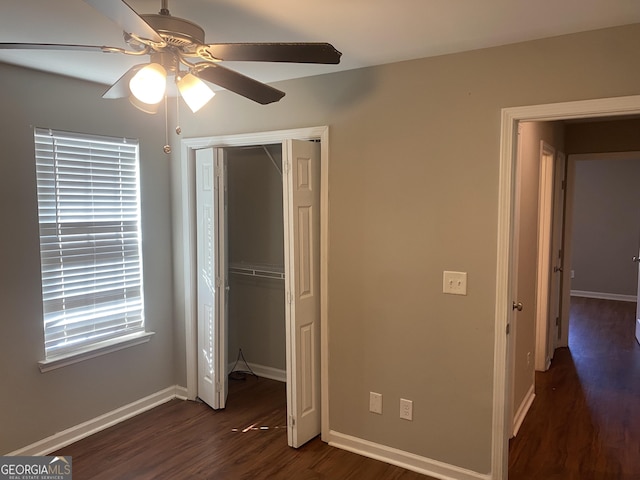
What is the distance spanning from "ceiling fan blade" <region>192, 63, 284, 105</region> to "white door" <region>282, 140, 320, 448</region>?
0.84 meters

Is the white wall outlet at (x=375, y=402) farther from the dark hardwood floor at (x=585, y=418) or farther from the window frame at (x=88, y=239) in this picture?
the window frame at (x=88, y=239)

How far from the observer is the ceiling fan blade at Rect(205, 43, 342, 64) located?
1573 mm

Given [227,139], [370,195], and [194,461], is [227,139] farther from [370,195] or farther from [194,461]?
[194,461]

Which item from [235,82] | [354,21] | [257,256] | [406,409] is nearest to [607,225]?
[257,256]

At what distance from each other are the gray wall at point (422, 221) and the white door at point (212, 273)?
0.70 meters

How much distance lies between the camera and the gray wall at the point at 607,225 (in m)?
7.29

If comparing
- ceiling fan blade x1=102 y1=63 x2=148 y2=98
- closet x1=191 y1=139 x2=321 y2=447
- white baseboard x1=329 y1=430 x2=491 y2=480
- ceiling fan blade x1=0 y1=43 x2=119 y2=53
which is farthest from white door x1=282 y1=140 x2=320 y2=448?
ceiling fan blade x1=0 y1=43 x2=119 y2=53

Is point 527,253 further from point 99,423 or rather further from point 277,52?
point 99,423

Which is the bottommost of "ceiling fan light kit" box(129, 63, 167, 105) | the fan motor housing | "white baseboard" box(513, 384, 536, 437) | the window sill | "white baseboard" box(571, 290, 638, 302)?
"white baseboard" box(513, 384, 536, 437)

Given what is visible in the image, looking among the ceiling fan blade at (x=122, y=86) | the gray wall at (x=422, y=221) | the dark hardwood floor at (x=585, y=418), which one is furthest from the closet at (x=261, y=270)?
the dark hardwood floor at (x=585, y=418)

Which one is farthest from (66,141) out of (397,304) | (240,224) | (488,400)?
(488,400)

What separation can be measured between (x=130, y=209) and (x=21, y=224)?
0.79 metres

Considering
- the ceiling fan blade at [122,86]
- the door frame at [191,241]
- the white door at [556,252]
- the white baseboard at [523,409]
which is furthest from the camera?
the white door at [556,252]

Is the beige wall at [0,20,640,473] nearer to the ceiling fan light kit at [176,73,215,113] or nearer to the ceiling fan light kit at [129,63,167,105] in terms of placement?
the ceiling fan light kit at [176,73,215,113]
